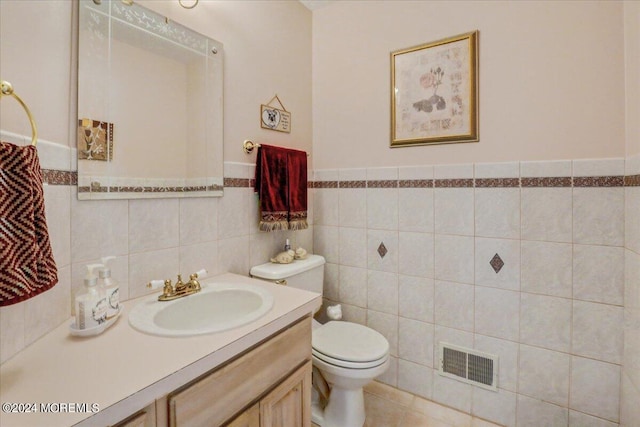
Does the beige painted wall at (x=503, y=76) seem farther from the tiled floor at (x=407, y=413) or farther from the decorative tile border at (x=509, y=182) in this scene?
the tiled floor at (x=407, y=413)

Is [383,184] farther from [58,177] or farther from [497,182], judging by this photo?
[58,177]

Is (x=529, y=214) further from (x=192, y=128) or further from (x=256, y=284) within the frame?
(x=192, y=128)

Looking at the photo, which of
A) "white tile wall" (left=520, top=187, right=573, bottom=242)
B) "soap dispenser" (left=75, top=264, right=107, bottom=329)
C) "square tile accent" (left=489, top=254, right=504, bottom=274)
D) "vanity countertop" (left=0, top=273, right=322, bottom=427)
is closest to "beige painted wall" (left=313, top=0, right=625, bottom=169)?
"white tile wall" (left=520, top=187, right=573, bottom=242)

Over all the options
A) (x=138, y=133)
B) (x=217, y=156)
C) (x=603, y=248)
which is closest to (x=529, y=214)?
(x=603, y=248)

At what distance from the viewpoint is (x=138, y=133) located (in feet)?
3.84

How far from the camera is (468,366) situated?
159cm

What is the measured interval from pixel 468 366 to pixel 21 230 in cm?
188

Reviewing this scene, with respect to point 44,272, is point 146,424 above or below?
below

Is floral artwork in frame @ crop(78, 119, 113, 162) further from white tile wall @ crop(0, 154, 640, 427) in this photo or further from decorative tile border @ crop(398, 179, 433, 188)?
decorative tile border @ crop(398, 179, 433, 188)

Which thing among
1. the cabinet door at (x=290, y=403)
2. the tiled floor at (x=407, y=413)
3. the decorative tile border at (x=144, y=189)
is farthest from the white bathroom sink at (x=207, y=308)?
the tiled floor at (x=407, y=413)

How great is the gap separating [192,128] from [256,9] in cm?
84

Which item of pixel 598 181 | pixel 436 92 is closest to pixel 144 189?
pixel 436 92

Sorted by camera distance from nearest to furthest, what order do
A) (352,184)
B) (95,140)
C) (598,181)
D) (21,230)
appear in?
(21,230) < (95,140) < (598,181) < (352,184)

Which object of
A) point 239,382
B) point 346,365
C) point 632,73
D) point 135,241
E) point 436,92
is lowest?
point 346,365
